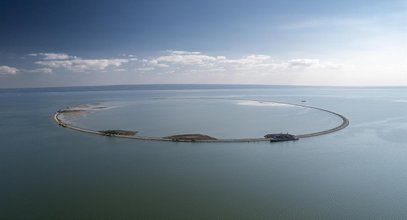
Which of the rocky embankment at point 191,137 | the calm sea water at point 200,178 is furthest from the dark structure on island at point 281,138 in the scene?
the rocky embankment at point 191,137

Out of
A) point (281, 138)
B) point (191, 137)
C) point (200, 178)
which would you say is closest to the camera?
point (200, 178)

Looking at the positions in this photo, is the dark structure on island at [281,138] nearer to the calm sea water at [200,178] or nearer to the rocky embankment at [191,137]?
the calm sea water at [200,178]

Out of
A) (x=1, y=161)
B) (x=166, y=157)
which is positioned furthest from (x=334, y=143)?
(x=1, y=161)

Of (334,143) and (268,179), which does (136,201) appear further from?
(334,143)

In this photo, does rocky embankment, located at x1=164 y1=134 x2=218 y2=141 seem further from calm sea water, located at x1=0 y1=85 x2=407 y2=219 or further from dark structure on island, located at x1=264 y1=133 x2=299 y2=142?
dark structure on island, located at x1=264 y1=133 x2=299 y2=142

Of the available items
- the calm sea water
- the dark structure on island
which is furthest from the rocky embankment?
the dark structure on island

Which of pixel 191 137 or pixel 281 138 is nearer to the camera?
pixel 281 138

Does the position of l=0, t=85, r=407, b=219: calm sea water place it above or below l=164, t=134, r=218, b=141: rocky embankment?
below

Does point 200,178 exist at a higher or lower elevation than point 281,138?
lower

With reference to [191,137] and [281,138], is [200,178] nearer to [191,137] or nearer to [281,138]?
[191,137]

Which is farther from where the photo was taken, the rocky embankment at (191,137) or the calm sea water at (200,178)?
the rocky embankment at (191,137)

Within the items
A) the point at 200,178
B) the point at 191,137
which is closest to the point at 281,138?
the point at 191,137

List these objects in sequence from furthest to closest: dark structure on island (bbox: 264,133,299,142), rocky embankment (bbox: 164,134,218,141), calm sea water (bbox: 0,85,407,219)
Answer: rocky embankment (bbox: 164,134,218,141) < dark structure on island (bbox: 264,133,299,142) < calm sea water (bbox: 0,85,407,219)
